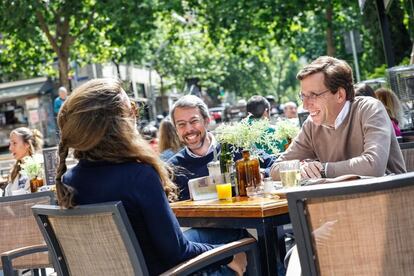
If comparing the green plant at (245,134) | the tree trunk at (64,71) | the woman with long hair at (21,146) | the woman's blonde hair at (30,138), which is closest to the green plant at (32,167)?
the woman with long hair at (21,146)

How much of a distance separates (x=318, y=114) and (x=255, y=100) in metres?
4.11

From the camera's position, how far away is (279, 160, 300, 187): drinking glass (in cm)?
380

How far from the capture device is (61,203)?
289cm

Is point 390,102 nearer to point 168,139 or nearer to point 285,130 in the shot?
point 285,130

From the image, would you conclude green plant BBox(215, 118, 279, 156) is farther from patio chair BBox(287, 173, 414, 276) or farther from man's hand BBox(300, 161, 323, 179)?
patio chair BBox(287, 173, 414, 276)

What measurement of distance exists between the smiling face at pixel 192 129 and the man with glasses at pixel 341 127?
901 millimetres

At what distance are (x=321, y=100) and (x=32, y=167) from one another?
10.7 feet

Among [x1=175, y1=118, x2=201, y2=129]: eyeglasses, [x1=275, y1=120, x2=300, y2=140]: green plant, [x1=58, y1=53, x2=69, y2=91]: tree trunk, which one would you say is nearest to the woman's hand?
[x1=175, y1=118, x2=201, y2=129]: eyeglasses

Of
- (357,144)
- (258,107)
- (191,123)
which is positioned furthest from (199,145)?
(258,107)

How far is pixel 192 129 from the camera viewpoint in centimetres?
506

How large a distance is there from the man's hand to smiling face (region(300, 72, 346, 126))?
0.32m

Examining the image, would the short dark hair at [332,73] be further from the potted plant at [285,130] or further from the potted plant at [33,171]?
the potted plant at [33,171]

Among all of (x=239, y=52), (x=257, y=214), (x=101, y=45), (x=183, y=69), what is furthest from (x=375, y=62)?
(x=183, y=69)

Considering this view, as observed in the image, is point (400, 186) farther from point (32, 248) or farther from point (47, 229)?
point (32, 248)
